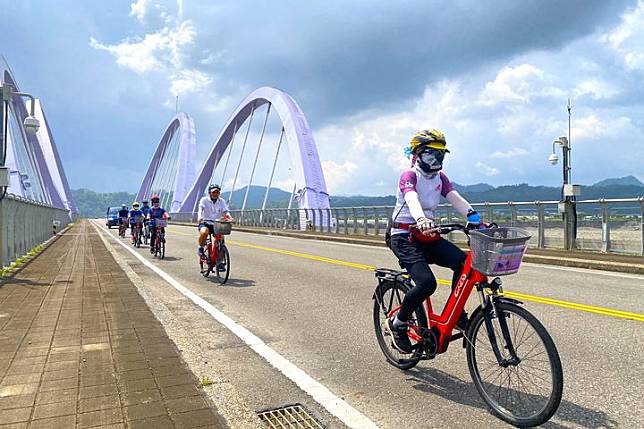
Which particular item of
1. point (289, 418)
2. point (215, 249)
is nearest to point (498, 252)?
point (289, 418)

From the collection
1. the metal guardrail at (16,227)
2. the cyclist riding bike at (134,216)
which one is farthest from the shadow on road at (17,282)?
the cyclist riding bike at (134,216)

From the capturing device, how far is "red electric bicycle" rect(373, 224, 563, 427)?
3.04 metres

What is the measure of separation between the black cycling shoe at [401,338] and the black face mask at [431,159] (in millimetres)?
1288

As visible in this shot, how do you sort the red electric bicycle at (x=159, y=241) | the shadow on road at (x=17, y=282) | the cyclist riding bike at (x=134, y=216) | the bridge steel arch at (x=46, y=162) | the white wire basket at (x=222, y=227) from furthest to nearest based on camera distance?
the bridge steel arch at (x=46, y=162), the cyclist riding bike at (x=134, y=216), the red electric bicycle at (x=159, y=241), the white wire basket at (x=222, y=227), the shadow on road at (x=17, y=282)

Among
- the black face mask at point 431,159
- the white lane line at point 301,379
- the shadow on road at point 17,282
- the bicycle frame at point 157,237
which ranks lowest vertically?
Result: the white lane line at point 301,379

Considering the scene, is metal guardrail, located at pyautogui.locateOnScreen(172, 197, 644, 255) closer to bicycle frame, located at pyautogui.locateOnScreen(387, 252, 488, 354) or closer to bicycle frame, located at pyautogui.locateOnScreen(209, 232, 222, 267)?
bicycle frame, located at pyautogui.locateOnScreen(209, 232, 222, 267)

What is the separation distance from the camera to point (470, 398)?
3.64 meters

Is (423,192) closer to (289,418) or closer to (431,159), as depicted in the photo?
(431,159)

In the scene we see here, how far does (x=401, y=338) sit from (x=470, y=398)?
723 millimetres

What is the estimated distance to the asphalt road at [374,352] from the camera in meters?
3.43

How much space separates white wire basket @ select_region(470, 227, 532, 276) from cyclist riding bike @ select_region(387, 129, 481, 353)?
0.48 meters

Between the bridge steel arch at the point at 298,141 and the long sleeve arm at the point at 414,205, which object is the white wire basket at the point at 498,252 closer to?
the long sleeve arm at the point at 414,205

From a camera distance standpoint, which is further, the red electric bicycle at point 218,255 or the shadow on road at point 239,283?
the red electric bicycle at point 218,255

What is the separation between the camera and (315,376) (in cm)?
420
